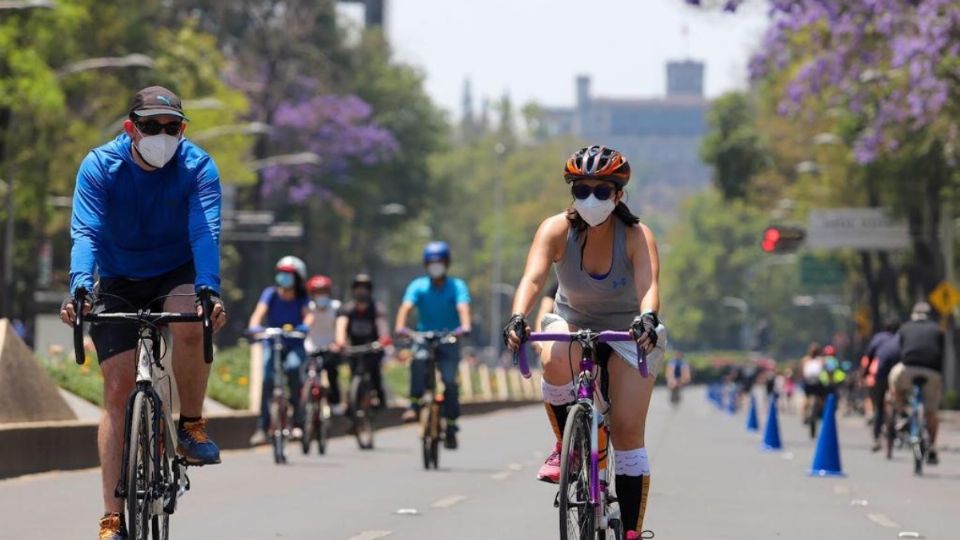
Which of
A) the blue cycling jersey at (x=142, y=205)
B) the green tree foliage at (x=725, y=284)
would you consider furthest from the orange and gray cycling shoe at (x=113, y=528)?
the green tree foliage at (x=725, y=284)

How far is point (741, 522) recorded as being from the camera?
14.3m

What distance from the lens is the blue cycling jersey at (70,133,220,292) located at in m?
9.34

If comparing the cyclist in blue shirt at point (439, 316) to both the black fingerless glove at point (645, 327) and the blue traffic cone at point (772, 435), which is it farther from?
the black fingerless glove at point (645, 327)

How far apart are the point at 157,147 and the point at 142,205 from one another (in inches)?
10.8

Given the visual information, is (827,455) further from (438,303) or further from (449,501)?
(449,501)

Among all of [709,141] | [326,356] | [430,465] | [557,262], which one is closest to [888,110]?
[326,356]

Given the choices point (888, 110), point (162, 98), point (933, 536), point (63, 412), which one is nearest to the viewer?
point (162, 98)

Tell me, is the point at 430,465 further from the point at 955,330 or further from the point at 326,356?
the point at 955,330

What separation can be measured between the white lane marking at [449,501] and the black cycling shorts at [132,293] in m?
5.72

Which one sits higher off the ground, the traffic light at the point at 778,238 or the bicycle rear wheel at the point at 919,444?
the traffic light at the point at 778,238

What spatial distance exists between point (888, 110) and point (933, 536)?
20.8 metres

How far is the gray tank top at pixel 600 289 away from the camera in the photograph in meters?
9.80

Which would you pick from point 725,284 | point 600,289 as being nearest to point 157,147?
point 600,289

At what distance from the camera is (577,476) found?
917 centimetres
